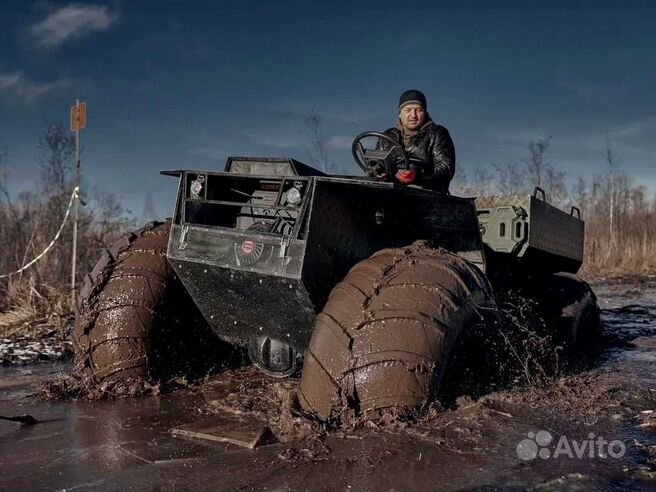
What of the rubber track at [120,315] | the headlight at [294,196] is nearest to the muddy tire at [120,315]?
the rubber track at [120,315]

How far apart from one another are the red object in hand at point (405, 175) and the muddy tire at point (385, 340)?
0.79 meters

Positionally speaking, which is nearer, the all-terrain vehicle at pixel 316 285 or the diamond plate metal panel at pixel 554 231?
the all-terrain vehicle at pixel 316 285

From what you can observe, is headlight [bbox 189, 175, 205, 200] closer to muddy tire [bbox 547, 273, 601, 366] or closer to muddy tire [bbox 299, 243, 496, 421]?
muddy tire [bbox 299, 243, 496, 421]

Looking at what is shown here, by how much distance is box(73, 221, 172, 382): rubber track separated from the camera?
3.97m

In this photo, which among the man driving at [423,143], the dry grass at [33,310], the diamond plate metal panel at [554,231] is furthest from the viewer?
the dry grass at [33,310]

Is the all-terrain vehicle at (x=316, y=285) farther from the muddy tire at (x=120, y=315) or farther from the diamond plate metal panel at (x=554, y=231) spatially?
the diamond plate metal panel at (x=554, y=231)

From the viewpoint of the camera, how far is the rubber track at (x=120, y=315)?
3.97 meters

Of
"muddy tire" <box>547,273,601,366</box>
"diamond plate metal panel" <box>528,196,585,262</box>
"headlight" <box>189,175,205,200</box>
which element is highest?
"headlight" <box>189,175,205,200</box>

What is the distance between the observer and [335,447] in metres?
2.81

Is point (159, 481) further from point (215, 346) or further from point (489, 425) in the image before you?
point (215, 346)

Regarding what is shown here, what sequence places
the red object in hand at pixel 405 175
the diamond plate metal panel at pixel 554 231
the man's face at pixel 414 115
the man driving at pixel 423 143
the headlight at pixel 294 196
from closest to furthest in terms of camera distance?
the headlight at pixel 294 196 → the red object in hand at pixel 405 175 → the man driving at pixel 423 143 → the diamond plate metal panel at pixel 554 231 → the man's face at pixel 414 115

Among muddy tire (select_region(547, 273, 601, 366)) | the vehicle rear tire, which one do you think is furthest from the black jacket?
the vehicle rear tire

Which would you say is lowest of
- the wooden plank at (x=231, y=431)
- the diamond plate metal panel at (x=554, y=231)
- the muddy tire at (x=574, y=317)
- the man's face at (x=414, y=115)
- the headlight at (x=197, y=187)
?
the wooden plank at (x=231, y=431)

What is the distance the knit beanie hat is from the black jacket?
0.20m
